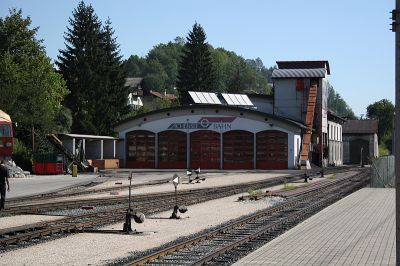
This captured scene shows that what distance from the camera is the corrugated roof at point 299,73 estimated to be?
250 ft

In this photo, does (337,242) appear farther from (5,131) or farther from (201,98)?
(201,98)

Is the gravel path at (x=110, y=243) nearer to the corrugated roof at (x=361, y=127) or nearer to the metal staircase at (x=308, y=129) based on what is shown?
the metal staircase at (x=308, y=129)

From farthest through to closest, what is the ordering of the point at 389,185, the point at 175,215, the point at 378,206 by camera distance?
the point at 389,185 < the point at 378,206 < the point at 175,215

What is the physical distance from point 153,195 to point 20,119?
27.3 meters

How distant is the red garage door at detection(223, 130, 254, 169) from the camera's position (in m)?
65.7

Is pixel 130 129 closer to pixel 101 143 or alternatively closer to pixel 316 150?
pixel 101 143

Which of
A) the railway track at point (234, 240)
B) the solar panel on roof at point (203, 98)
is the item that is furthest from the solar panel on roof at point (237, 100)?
the railway track at point (234, 240)

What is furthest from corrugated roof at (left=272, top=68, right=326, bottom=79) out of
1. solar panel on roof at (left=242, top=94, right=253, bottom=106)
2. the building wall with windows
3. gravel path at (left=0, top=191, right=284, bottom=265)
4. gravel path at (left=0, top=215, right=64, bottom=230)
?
gravel path at (left=0, top=215, right=64, bottom=230)

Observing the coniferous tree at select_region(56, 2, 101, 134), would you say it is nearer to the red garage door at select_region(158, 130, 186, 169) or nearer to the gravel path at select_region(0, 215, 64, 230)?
the red garage door at select_region(158, 130, 186, 169)

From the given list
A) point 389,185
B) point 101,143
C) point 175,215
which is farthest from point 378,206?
point 101,143

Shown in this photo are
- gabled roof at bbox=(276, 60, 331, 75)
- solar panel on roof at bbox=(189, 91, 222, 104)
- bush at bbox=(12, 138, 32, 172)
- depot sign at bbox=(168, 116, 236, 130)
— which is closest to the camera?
bush at bbox=(12, 138, 32, 172)

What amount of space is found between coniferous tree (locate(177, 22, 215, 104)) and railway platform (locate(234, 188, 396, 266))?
8342cm

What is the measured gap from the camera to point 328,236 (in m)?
15.0

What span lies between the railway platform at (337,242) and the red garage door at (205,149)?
147 ft
